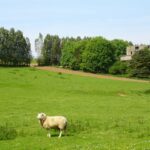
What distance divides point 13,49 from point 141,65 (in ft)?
194

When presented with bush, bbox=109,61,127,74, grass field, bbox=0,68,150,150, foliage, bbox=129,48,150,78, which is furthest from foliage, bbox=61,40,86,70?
grass field, bbox=0,68,150,150

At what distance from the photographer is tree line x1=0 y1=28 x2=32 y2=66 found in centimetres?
15700

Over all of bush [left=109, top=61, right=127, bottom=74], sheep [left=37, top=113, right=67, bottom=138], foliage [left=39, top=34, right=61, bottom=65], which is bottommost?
bush [left=109, top=61, right=127, bottom=74]

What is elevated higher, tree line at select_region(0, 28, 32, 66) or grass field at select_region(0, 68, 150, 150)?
tree line at select_region(0, 28, 32, 66)

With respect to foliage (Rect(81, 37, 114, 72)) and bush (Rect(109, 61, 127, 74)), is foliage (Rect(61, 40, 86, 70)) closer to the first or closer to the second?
foliage (Rect(81, 37, 114, 72))

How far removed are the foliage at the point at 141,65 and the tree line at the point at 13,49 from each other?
52.0m

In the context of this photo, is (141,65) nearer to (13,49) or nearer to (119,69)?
(119,69)

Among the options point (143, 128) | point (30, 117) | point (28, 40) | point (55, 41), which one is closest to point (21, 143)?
point (143, 128)

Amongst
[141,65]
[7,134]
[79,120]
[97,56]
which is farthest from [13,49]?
[7,134]

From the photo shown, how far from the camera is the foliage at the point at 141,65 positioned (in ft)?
400

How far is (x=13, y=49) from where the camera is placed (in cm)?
16162

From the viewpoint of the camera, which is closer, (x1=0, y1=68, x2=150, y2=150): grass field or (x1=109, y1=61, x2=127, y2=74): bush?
(x1=0, y1=68, x2=150, y2=150): grass field

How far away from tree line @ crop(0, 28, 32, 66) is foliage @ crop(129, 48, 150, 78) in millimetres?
52002

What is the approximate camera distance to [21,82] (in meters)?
73.8
